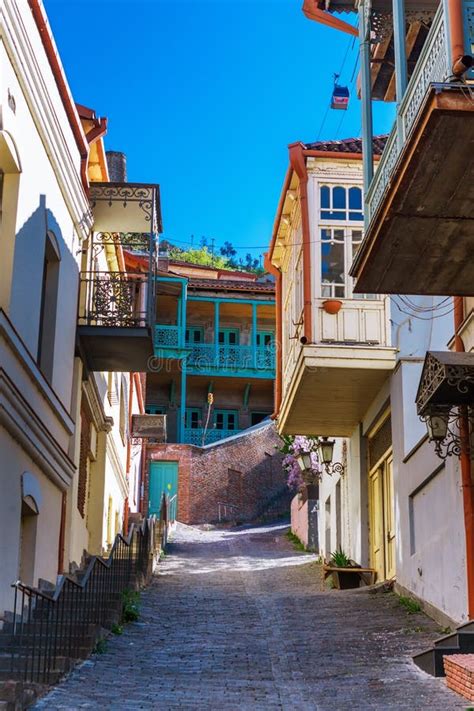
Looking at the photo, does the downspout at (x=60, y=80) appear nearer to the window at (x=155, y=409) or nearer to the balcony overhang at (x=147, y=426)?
the balcony overhang at (x=147, y=426)

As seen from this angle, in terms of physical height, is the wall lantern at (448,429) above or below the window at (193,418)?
below

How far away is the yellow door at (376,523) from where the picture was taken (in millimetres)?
17672

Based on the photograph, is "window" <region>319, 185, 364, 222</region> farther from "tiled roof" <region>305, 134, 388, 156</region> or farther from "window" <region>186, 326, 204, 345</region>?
"window" <region>186, 326, 204, 345</region>

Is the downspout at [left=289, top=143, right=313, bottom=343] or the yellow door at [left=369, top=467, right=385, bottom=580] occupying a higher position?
the downspout at [left=289, top=143, right=313, bottom=343]

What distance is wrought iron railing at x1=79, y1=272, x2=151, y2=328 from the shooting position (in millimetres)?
15039

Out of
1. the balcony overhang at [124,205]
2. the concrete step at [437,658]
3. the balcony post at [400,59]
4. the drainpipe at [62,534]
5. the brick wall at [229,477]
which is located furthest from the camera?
the brick wall at [229,477]

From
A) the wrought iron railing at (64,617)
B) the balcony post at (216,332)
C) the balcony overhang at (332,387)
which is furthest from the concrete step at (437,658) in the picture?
the balcony post at (216,332)

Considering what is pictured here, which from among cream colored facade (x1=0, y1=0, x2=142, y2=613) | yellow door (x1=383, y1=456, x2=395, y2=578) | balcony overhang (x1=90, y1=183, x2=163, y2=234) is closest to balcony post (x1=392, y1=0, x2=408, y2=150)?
cream colored facade (x1=0, y1=0, x2=142, y2=613)

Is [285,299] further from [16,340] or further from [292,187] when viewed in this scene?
[16,340]

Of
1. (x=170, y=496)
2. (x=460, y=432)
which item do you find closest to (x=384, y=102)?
(x=460, y=432)

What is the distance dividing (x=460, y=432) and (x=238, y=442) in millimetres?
27049

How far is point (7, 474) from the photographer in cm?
1034

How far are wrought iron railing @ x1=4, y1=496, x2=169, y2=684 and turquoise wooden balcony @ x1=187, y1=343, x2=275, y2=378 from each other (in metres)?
27.2

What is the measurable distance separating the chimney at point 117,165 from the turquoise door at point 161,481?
14.4 m
